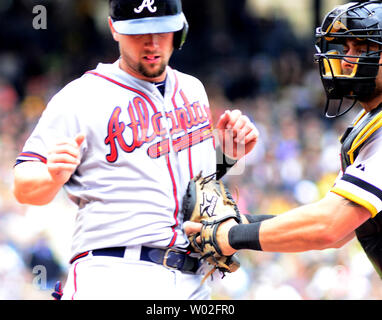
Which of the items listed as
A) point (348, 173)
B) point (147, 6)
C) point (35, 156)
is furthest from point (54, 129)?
point (348, 173)

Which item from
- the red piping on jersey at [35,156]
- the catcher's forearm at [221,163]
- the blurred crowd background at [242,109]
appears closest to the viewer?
the red piping on jersey at [35,156]

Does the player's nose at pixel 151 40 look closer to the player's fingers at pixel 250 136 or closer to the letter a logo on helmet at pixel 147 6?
the letter a logo on helmet at pixel 147 6

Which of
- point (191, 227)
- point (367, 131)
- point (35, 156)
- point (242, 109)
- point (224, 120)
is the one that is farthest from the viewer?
point (242, 109)

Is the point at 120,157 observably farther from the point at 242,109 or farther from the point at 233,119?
the point at 242,109

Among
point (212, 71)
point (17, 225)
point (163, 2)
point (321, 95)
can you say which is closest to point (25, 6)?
point (212, 71)

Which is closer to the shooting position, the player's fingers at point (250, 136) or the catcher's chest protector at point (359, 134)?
the catcher's chest protector at point (359, 134)

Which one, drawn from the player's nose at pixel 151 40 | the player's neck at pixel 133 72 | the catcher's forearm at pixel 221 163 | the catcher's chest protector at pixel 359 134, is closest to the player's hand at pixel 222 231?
the catcher's forearm at pixel 221 163
